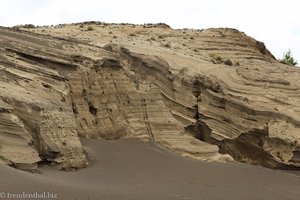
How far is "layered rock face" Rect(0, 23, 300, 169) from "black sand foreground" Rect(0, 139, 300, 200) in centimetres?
67

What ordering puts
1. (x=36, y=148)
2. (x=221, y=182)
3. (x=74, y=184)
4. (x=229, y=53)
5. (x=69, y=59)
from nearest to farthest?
(x=74, y=184)
(x=36, y=148)
(x=221, y=182)
(x=69, y=59)
(x=229, y=53)

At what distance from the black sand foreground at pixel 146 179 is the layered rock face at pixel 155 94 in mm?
669

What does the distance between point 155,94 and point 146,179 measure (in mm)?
4441

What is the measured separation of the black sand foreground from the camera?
10961 millimetres

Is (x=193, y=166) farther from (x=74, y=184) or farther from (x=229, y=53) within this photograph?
(x=229, y=53)

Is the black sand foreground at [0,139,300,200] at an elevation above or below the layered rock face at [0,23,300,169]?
below

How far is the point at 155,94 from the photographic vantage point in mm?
18031

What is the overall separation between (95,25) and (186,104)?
7083 millimetres

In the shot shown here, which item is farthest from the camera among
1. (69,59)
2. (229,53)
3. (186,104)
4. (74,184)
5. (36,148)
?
(229,53)

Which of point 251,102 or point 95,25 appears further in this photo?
point 95,25

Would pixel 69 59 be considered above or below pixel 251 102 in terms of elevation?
above

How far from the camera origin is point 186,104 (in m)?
18.3

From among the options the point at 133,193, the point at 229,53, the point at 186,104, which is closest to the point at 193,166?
the point at 186,104

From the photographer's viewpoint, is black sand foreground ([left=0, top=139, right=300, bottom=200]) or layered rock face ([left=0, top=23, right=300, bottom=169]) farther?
layered rock face ([left=0, top=23, right=300, bottom=169])
